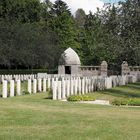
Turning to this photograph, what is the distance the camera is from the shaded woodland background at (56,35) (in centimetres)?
2665

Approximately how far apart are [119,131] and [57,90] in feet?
34.6

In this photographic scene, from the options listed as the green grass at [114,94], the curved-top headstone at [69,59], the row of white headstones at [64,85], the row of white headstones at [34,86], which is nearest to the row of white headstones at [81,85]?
the row of white headstones at [64,85]

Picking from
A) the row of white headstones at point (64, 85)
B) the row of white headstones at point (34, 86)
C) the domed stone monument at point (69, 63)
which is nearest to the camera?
the row of white headstones at point (64, 85)

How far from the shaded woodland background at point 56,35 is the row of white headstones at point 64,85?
2.11 metres

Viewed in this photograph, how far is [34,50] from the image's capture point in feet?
170

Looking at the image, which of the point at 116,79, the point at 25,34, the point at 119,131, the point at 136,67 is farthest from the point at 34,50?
the point at 119,131

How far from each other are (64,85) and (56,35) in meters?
44.3

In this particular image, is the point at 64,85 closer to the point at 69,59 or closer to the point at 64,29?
the point at 69,59

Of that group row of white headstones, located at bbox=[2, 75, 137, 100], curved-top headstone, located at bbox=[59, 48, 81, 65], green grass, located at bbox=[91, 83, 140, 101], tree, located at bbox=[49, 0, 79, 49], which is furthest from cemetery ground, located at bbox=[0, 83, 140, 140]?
tree, located at bbox=[49, 0, 79, 49]

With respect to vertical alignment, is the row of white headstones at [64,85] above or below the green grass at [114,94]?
above

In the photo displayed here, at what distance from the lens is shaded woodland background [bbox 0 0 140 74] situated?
26.6m

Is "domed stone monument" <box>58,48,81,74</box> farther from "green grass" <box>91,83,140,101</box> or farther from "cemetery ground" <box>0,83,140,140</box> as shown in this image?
"cemetery ground" <box>0,83,140,140</box>

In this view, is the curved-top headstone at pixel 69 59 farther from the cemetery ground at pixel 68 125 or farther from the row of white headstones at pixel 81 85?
the cemetery ground at pixel 68 125

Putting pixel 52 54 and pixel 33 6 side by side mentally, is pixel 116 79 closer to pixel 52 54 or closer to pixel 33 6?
pixel 52 54
